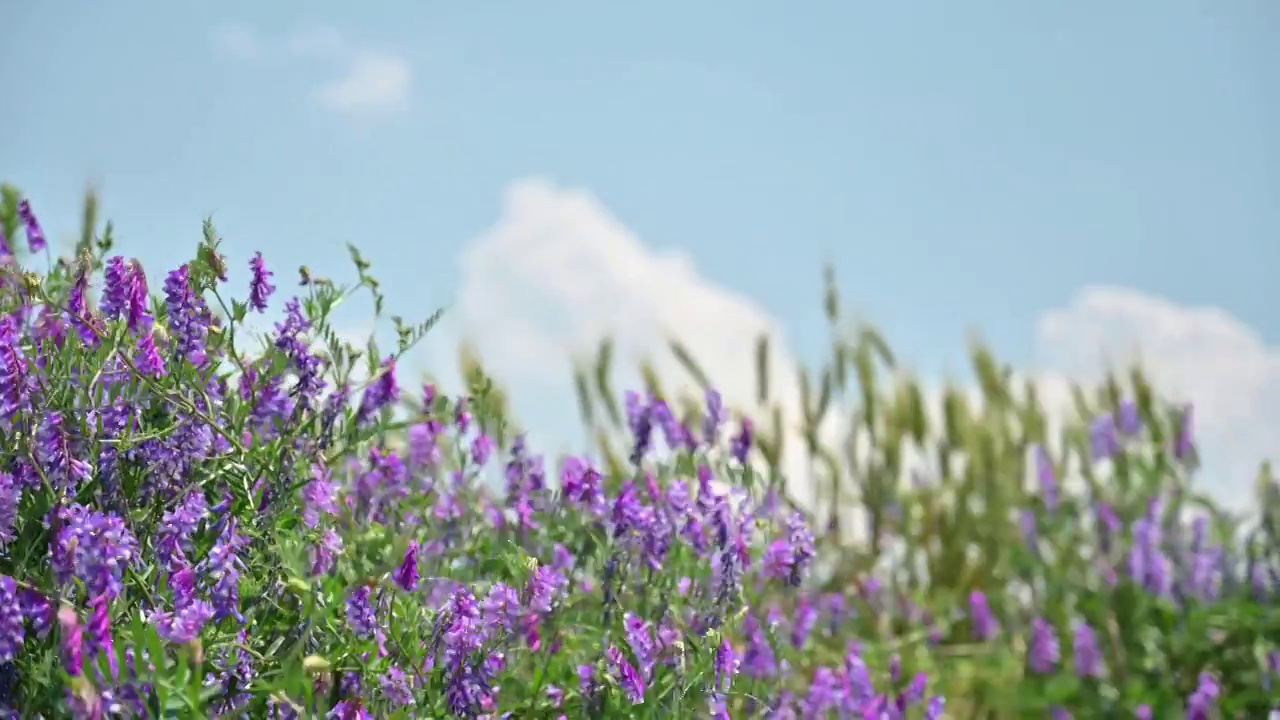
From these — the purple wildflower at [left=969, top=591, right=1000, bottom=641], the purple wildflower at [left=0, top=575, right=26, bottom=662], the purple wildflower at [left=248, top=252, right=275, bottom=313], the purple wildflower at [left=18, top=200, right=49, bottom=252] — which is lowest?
the purple wildflower at [left=0, top=575, right=26, bottom=662]

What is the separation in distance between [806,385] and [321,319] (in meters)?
3.40

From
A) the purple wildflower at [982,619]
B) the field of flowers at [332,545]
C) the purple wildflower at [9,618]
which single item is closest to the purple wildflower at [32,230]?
the field of flowers at [332,545]

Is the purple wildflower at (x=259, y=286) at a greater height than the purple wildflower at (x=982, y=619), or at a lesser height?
lesser

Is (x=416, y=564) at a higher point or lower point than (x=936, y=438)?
lower

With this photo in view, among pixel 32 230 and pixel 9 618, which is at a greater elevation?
pixel 32 230

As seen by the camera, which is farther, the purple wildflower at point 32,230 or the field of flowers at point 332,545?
the purple wildflower at point 32,230

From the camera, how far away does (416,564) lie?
236cm

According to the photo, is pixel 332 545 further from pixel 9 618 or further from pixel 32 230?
pixel 32 230

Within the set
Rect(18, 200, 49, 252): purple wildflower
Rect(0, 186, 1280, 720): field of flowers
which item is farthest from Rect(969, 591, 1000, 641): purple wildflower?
Rect(18, 200, 49, 252): purple wildflower

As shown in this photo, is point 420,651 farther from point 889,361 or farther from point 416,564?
point 889,361

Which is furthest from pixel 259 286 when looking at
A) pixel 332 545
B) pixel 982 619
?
pixel 982 619

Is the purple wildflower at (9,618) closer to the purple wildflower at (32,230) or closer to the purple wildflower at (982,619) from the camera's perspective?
the purple wildflower at (32,230)

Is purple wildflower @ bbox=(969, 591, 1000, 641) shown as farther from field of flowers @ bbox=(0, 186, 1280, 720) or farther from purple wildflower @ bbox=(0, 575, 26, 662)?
purple wildflower @ bbox=(0, 575, 26, 662)

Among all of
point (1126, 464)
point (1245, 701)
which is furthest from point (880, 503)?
point (1245, 701)
